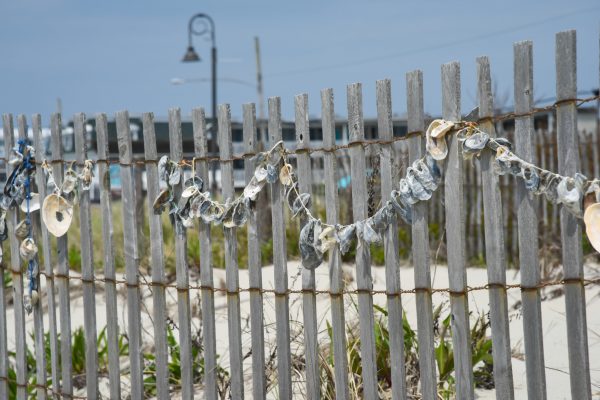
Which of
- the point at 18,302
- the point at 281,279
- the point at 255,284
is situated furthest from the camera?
the point at 18,302

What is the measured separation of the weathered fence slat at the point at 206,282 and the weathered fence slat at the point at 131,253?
0.46 meters

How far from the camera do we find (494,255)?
305cm

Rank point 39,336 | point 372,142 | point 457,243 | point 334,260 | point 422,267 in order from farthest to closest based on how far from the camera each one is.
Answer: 1. point 39,336
2. point 334,260
3. point 372,142
4. point 422,267
5. point 457,243

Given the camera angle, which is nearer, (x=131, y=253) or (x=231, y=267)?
(x=231, y=267)

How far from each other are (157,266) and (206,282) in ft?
1.03

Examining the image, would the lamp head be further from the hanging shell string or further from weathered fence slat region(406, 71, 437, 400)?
weathered fence slat region(406, 71, 437, 400)

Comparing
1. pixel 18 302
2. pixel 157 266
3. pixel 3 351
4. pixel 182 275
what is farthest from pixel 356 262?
pixel 3 351

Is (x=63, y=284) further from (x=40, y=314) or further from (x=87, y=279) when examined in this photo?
(x=40, y=314)

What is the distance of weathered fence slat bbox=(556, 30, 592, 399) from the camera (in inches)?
112

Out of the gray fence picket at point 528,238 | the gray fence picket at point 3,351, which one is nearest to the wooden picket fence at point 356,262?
the gray fence picket at point 528,238

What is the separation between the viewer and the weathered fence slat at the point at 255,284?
3.85 metres

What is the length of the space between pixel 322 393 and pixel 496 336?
139cm

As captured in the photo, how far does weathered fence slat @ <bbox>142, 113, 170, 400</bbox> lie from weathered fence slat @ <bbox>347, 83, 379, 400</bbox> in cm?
116

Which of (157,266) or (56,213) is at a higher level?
(56,213)
